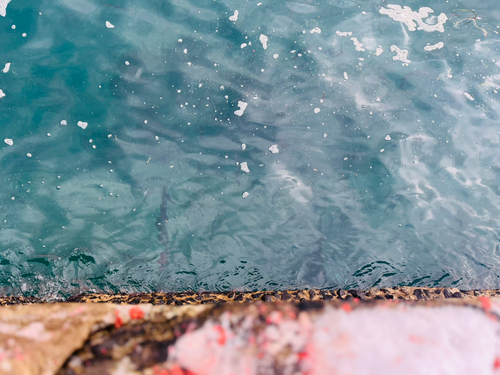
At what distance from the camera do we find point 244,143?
291 centimetres

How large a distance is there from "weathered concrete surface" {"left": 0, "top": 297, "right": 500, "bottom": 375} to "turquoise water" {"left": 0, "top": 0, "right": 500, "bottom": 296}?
992 mm

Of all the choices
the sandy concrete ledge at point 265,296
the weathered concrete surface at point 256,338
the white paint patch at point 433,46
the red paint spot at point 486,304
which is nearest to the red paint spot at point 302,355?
the weathered concrete surface at point 256,338

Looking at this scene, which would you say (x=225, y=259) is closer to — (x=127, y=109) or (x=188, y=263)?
(x=188, y=263)

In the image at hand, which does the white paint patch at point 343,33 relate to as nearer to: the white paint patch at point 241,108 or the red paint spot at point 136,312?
the white paint patch at point 241,108

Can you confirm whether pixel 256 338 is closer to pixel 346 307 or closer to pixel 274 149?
pixel 346 307

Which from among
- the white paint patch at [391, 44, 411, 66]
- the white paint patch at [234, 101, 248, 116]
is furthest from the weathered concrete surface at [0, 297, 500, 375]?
the white paint patch at [391, 44, 411, 66]

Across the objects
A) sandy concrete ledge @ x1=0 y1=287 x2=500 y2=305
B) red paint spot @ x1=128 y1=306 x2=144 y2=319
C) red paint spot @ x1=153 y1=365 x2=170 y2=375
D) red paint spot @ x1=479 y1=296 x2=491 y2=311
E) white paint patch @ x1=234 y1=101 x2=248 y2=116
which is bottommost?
sandy concrete ledge @ x1=0 y1=287 x2=500 y2=305

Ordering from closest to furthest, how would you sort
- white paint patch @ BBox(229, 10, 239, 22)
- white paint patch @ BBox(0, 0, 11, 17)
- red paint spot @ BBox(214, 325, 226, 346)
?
red paint spot @ BBox(214, 325, 226, 346), white paint patch @ BBox(0, 0, 11, 17), white paint patch @ BBox(229, 10, 239, 22)

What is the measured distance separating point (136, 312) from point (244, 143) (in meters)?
1.69

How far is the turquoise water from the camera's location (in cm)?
281

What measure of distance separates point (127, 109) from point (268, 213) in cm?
165

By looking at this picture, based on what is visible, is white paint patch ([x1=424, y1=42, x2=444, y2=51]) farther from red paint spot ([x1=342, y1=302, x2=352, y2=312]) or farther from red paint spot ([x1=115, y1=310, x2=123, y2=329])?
red paint spot ([x1=115, y1=310, x2=123, y2=329])

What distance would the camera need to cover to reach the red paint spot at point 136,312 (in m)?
1.98

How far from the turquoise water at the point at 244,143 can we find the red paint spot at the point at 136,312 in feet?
3.00
